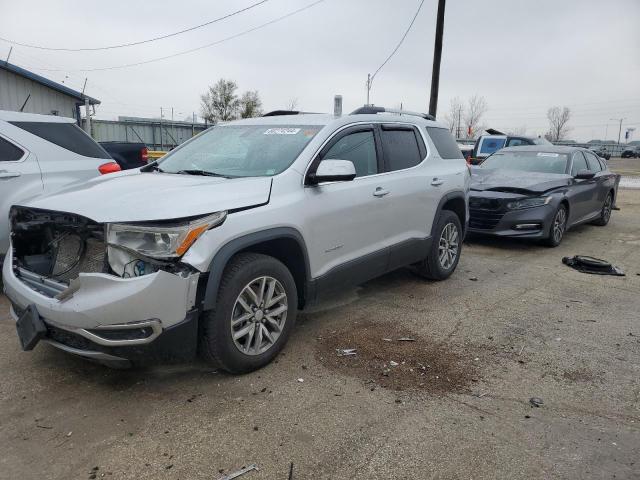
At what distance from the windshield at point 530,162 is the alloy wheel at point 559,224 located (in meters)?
0.87

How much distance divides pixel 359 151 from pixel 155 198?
6.71 feet

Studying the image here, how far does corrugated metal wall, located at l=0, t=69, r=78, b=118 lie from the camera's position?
14844mm

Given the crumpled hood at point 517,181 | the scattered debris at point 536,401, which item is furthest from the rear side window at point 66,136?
the crumpled hood at point 517,181

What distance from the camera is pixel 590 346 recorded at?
4.14 metres

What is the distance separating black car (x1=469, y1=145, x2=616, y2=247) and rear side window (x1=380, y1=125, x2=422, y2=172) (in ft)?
9.53

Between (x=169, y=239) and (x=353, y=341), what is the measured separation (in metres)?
1.86

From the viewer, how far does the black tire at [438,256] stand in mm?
5645

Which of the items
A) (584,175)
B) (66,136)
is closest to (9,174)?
(66,136)

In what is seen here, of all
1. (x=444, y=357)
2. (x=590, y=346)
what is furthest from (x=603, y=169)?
(x=444, y=357)

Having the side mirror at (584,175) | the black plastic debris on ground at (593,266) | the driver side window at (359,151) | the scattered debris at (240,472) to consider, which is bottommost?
the scattered debris at (240,472)

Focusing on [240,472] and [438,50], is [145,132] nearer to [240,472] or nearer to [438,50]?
[438,50]

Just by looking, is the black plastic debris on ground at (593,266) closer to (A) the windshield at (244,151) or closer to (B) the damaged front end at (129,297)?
(A) the windshield at (244,151)

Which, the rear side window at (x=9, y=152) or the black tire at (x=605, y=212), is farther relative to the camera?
the black tire at (x=605, y=212)

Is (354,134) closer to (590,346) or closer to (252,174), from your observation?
(252,174)
